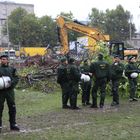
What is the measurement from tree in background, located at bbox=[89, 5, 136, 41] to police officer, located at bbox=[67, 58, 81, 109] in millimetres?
73982

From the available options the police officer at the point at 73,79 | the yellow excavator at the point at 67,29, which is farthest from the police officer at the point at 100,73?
the yellow excavator at the point at 67,29

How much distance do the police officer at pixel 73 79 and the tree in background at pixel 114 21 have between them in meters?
74.0

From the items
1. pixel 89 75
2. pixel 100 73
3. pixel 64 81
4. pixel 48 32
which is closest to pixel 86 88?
pixel 89 75

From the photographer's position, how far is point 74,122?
12.7 meters

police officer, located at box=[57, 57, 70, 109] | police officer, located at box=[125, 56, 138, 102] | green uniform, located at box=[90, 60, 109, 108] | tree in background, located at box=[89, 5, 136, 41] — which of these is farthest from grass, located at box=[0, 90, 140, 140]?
tree in background, located at box=[89, 5, 136, 41]

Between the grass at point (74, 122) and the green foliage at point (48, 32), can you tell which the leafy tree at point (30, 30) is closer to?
the green foliage at point (48, 32)

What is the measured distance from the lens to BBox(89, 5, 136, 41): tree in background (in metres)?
89.9

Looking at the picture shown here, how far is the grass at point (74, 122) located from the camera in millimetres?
10656

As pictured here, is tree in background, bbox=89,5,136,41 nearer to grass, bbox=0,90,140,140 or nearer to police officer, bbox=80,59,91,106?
police officer, bbox=80,59,91,106

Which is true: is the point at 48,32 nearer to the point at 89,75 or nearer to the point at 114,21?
the point at 114,21

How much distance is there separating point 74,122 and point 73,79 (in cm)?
321

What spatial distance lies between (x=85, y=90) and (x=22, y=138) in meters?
6.90

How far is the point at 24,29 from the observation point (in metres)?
80.9

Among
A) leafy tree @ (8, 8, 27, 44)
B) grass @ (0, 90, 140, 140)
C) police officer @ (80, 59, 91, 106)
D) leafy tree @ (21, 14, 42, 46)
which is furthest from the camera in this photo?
leafy tree @ (8, 8, 27, 44)
